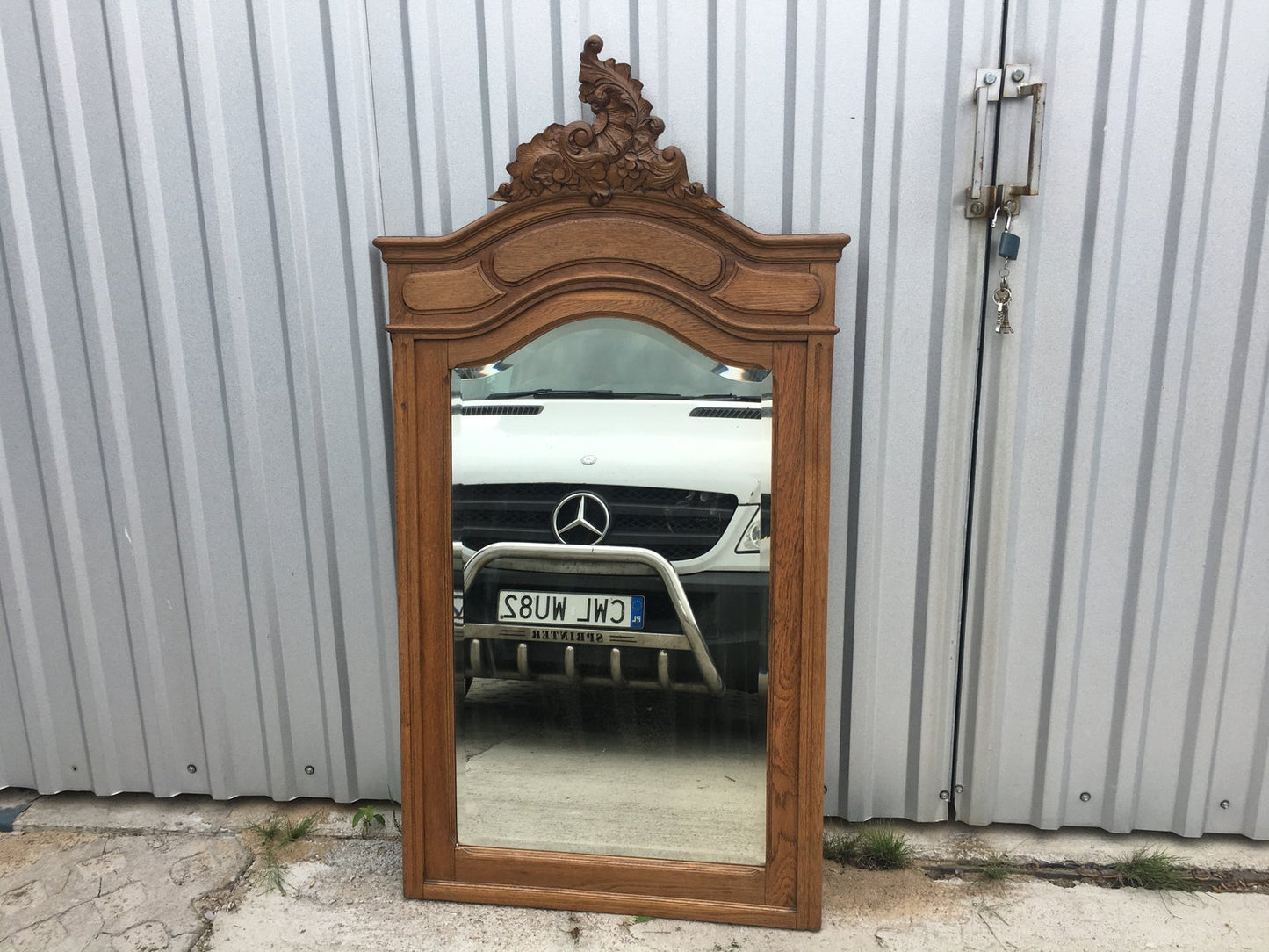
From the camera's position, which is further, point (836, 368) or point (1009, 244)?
point (836, 368)

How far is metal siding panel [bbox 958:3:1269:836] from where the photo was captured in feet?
6.71

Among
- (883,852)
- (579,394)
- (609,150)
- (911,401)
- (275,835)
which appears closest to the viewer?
(609,150)

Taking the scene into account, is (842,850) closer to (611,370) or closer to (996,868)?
(996,868)

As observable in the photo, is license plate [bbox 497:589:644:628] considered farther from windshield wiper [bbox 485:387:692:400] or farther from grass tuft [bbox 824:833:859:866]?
grass tuft [bbox 824:833:859:866]

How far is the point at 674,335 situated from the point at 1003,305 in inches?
35.2

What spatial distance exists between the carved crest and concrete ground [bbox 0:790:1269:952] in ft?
6.33

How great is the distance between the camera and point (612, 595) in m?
2.14

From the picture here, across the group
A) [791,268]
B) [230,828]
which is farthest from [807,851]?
[230,828]

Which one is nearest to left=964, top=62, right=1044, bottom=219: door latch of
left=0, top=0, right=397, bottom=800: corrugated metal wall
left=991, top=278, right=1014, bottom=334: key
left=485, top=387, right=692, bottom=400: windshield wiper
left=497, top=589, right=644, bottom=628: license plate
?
left=991, top=278, right=1014, bottom=334: key

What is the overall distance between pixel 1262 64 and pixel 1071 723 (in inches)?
72.3

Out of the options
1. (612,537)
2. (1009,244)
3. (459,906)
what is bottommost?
(459,906)

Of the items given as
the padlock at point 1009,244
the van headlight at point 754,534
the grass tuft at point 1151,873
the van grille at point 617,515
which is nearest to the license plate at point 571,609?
the van grille at point 617,515

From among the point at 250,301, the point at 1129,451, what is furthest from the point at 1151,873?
the point at 250,301

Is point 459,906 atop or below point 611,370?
below
